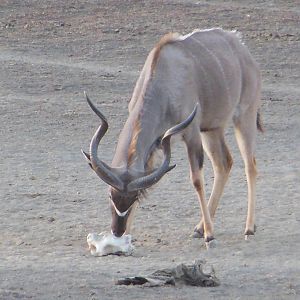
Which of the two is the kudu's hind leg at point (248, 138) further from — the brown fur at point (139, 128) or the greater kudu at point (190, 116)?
the brown fur at point (139, 128)

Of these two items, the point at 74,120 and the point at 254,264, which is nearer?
the point at 254,264

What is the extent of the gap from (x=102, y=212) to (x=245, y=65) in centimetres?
196

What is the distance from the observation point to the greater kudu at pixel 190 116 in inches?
393

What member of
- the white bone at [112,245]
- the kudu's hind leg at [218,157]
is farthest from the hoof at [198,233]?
the white bone at [112,245]

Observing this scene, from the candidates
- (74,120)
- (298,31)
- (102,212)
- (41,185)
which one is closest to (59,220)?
(102,212)

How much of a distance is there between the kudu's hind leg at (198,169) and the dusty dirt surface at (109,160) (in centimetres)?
14

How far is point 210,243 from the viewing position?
35.0ft

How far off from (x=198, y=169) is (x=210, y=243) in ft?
2.19

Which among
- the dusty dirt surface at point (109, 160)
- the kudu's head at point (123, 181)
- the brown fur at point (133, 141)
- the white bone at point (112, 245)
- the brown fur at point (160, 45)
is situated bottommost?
the dusty dirt surface at point (109, 160)

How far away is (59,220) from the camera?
37.7 ft

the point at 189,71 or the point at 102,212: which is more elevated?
the point at 189,71

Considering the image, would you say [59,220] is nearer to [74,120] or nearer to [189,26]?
[74,120]

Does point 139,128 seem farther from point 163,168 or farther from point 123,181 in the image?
point 123,181

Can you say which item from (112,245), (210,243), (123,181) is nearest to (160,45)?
(123,181)
